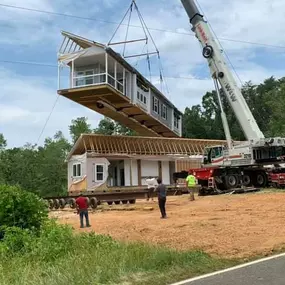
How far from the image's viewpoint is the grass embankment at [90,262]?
Answer: 8109mm

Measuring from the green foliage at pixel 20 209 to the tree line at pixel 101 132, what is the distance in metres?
33.8

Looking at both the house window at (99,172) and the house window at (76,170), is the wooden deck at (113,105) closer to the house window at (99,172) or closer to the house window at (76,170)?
the house window at (99,172)

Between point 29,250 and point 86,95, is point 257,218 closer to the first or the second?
point 29,250

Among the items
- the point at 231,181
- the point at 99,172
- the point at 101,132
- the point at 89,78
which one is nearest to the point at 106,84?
the point at 89,78

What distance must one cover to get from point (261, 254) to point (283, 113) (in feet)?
177

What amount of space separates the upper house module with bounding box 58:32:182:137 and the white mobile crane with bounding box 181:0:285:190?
4.79 m

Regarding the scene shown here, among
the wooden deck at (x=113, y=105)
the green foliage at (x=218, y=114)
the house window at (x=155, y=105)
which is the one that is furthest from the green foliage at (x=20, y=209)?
the green foliage at (x=218, y=114)

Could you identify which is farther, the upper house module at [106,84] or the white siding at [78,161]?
the white siding at [78,161]

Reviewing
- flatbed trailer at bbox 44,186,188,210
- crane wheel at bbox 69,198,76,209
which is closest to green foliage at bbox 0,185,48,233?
flatbed trailer at bbox 44,186,188,210

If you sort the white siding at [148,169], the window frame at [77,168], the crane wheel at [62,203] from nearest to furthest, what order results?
the crane wheel at [62,203]
the window frame at [77,168]
the white siding at [148,169]

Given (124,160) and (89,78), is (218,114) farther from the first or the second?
(89,78)

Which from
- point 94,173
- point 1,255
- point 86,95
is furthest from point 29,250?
point 94,173

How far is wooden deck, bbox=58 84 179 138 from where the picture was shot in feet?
87.7

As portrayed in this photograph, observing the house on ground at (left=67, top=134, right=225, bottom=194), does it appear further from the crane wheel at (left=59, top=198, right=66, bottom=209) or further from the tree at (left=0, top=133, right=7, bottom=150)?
the tree at (left=0, top=133, right=7, bottom=150)
